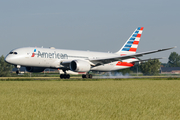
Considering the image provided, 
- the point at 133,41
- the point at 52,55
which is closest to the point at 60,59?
the point at 52,55

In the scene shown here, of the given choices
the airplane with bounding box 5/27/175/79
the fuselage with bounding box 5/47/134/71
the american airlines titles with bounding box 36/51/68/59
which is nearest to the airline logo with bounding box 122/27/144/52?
the airplane with bounding box 5/27/175/79

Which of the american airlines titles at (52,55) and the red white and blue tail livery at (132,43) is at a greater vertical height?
the red white and blue tail livery at (132,43)

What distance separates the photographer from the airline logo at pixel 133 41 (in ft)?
169

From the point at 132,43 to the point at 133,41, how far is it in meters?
0.43

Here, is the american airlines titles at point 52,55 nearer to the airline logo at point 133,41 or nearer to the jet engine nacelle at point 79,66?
the jet engine nacelle at point 79,66

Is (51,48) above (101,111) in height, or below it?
above

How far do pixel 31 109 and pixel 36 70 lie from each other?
33.8 metres

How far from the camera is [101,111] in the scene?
374 inches

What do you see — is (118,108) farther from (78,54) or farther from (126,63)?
(126,63)

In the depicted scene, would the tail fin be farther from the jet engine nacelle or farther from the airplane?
the jet engine nacelle

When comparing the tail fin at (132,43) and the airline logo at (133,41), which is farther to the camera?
the airline logo at (133,41)

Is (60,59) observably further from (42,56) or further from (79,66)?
(79,66)

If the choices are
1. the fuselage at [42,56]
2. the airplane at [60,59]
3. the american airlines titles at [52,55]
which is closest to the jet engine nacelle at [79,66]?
the airplane at [60,59]

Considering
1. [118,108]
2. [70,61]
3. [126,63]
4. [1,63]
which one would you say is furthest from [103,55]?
[1,63]
